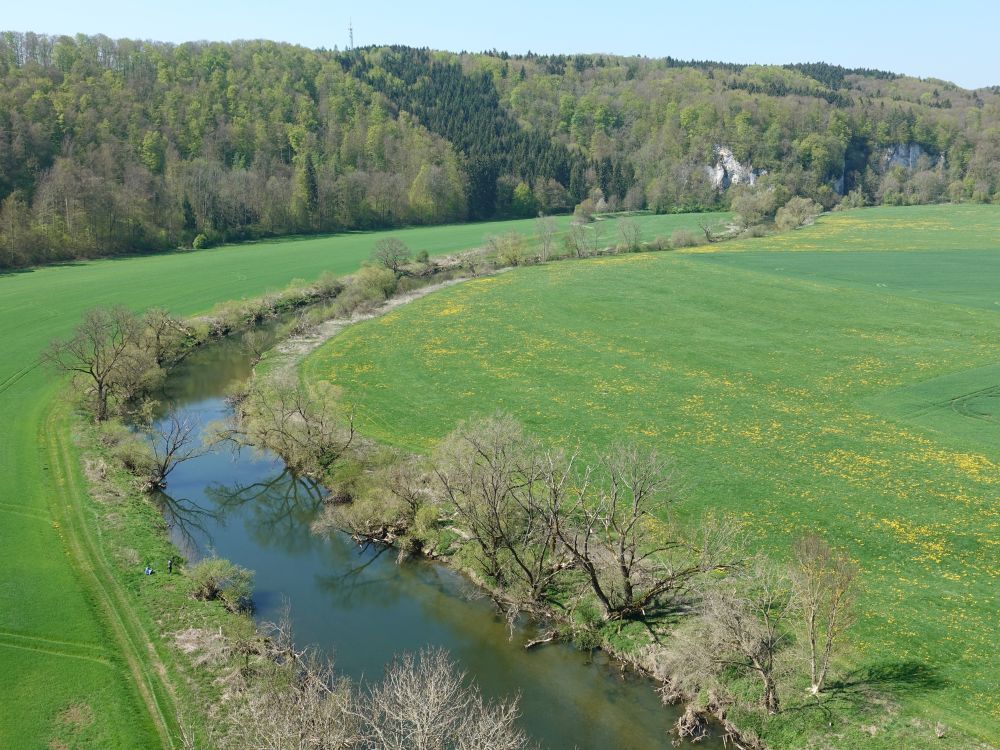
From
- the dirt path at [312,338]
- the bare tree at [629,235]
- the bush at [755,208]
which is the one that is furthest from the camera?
the bush at [755,208]

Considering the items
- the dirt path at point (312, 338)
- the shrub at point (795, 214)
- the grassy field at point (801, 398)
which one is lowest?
the dirt path at point (312, 338)

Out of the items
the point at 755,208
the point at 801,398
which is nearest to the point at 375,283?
the point at 801,398

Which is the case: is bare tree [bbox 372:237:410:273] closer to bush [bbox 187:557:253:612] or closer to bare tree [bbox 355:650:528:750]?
bush [bbox 187:557:253:612]

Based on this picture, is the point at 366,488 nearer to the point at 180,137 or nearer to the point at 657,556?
the point at 657,556

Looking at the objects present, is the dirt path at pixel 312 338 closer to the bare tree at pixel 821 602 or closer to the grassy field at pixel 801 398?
the grassy field at pixel 801 398

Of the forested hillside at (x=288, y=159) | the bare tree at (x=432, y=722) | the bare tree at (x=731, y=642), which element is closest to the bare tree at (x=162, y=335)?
the forested hillside at (x=288, y=159)

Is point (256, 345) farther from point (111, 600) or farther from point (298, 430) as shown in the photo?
point (111, 600)

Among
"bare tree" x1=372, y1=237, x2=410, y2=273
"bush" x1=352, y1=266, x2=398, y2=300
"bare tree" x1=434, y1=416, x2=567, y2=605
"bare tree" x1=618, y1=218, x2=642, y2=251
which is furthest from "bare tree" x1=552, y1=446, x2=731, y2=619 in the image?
"bare tree" x1=618, y1=218, x2=642, y2=251

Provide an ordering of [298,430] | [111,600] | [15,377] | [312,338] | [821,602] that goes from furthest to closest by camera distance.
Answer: [312,338]
[15,377]
[298,430]
[111,600]
[821,602]
